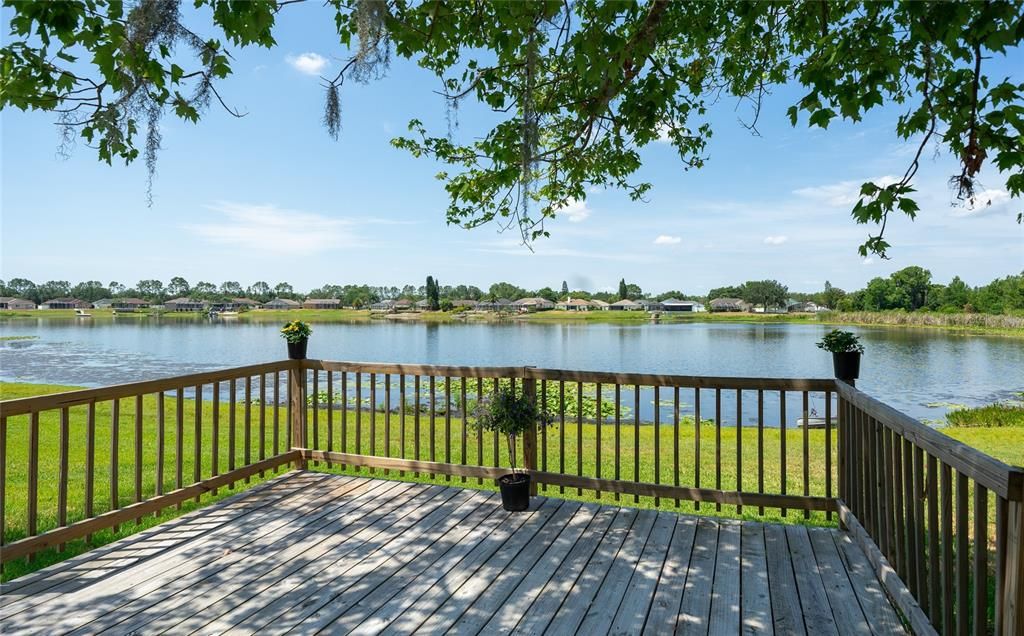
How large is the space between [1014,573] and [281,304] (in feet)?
179

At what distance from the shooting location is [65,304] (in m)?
58.2

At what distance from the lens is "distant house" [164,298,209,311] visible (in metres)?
56.1

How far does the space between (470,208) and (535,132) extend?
241 cm

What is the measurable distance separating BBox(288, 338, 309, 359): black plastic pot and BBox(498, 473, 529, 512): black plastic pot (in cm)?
221

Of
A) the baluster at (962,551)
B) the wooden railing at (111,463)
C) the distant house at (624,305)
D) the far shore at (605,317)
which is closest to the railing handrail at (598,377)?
the wooden railing at (111,463)

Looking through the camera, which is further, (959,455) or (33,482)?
(33,482)

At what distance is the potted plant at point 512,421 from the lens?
145 inches

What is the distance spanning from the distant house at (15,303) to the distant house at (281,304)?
922 inches

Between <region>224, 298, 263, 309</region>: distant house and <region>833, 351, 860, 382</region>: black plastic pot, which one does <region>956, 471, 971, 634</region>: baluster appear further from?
<region>224, 298, 263, 309</region>: distant house

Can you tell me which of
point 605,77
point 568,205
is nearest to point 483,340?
point 568,205

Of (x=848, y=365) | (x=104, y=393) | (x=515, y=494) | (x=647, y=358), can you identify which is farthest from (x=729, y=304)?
(x=104, y=393)

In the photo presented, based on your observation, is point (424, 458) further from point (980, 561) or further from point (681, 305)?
point (681, 305)

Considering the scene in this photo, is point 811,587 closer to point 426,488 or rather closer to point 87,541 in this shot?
point 426,488

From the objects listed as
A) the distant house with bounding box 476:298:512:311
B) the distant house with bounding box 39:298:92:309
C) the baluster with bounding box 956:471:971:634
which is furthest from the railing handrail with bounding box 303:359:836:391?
the distant house with bounding box 39:298:92:309
